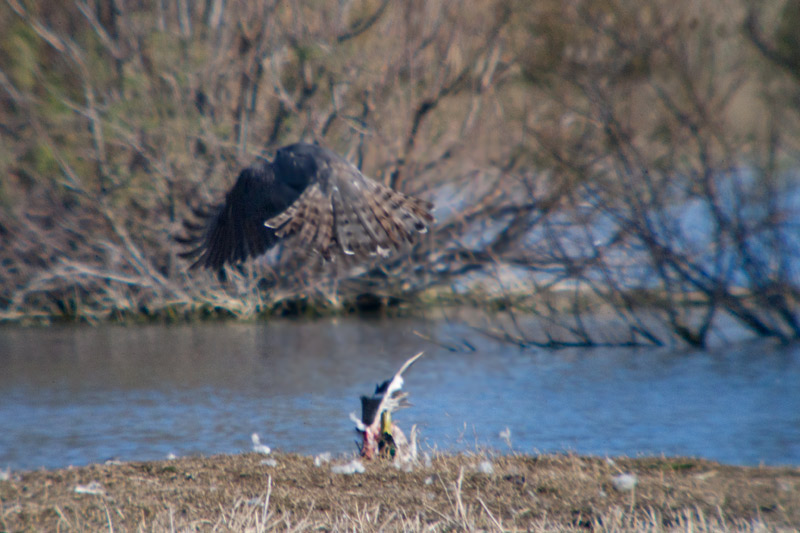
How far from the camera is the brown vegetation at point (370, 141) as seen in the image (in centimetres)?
910

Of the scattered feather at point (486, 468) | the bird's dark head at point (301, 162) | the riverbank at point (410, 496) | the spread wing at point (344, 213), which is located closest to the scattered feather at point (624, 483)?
the riverbank at point (410, 496)

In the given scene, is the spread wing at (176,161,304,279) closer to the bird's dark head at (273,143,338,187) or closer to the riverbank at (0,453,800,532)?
the bird's dark head at (273,143,338,187)

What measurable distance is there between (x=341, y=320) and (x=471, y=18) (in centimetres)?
431

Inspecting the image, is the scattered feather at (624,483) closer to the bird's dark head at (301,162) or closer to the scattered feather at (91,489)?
the scattered feather at (91,489)

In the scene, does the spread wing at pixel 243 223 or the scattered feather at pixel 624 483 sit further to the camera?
the spread wing at pixel 243 223

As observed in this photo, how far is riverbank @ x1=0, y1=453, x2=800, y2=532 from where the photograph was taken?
367 cm

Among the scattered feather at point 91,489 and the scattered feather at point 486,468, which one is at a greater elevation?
the scattered feather at point 486,468

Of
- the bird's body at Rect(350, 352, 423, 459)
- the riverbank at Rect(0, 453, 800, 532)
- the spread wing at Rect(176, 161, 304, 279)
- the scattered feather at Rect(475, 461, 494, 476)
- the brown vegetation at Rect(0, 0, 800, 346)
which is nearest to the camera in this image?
the riverbank at Rect(0, 453, 800, 532)

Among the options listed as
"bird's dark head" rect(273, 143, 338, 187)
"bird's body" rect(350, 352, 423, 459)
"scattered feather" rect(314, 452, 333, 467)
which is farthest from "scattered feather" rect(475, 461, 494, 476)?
"bird's dark head" rect(273, 143, 338, 187)

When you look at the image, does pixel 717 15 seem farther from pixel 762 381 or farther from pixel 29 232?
pixel 29 232

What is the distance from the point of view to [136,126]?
35.0 feet

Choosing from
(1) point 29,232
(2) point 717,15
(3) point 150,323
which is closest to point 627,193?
(2) point 717,15

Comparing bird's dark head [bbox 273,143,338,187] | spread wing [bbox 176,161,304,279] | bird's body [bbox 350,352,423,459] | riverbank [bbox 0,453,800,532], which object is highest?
bird's dark head [bbox 273,143,338,187]

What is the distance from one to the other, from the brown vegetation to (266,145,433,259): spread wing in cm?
357
